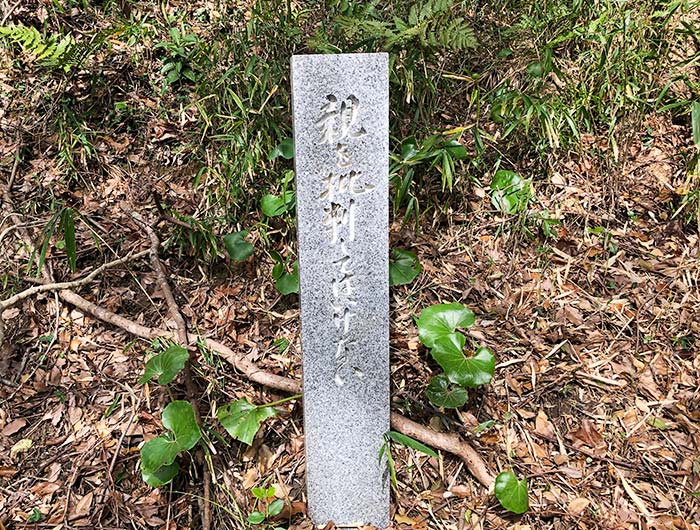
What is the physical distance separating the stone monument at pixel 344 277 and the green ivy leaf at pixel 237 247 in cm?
83

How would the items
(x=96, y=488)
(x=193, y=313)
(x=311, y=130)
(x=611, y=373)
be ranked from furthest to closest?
(x=193, y=313) → (x=611, y=373) → (x=96, y=488) → (x=311, y=130)

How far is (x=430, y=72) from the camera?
3238 mm

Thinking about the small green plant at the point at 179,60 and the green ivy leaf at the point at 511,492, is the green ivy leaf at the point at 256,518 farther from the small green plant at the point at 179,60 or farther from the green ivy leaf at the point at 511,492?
the small green plant at the point at 179,60

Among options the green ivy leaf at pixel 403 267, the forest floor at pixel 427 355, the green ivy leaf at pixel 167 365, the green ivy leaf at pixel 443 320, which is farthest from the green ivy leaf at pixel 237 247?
the green ivy leaf at pixel 443 320

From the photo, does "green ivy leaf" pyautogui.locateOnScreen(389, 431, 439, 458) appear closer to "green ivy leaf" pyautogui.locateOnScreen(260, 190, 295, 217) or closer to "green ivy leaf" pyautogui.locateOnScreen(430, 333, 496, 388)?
"green ivy leaf" pyautogui.locateOnScreen(430, 333, 496, 388)

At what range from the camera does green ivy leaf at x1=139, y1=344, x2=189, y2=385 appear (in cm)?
238

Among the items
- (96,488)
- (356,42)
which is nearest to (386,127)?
(356,42)

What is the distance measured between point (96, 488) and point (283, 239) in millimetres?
1407

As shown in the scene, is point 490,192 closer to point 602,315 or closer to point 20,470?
point 602,315

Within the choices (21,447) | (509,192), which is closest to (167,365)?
(21,447)

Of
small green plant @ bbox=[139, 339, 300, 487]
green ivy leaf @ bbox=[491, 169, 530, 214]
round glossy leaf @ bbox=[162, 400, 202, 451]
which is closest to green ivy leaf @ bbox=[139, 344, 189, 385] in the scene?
small green plant @ bbox=[139, 339, 300, 487]

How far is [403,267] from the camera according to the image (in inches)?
110

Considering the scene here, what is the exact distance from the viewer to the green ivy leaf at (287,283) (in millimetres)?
2816

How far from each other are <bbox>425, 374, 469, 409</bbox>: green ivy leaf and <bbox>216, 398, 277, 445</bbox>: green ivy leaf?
0.66 m
